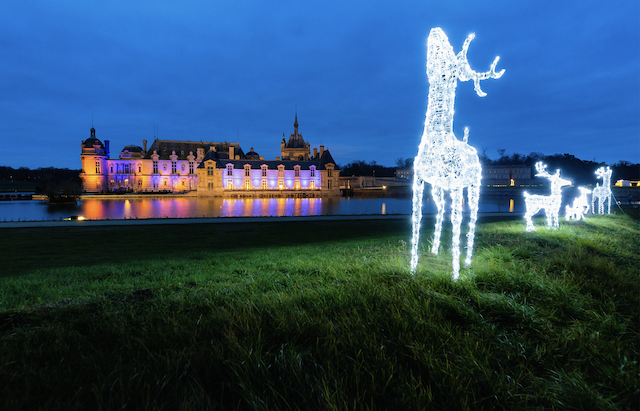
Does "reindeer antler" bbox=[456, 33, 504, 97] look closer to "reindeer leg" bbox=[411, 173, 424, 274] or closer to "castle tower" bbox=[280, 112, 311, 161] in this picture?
"reindeer leg" bbox=[411, 173, 424, 274]

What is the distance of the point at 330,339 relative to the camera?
2.79 metres

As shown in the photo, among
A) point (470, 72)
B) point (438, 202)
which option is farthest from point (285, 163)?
point (470, 72)

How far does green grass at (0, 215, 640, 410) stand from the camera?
214cm

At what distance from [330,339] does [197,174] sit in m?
75.7

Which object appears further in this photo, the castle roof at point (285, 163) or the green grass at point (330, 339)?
the castle roof at point (285, 163)

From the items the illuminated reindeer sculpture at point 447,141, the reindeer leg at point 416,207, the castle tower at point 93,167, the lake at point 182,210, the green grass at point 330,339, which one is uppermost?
the castle tower at point 93,167

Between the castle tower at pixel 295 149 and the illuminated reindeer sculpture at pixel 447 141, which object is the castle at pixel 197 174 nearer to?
the castle tower at pixel 295 149

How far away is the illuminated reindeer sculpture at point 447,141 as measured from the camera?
5.39 meters

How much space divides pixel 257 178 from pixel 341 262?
68.3 m

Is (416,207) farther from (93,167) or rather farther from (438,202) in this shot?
(93,167)

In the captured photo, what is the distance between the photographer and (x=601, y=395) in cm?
218

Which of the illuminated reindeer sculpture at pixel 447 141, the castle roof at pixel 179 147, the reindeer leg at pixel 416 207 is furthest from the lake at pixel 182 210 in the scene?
the castle roof at pixel 179 147

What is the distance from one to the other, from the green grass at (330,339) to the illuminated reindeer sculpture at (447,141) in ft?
4.44

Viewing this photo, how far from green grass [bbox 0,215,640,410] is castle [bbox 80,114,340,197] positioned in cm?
6394
